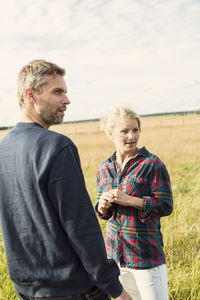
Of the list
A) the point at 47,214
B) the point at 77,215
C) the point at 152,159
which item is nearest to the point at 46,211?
the point at 47,214

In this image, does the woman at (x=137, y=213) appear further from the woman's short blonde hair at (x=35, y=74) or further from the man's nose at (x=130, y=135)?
the woman's short blonde hair at (x=35, y=74)

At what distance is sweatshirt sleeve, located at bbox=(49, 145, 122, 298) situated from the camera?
1.32 m

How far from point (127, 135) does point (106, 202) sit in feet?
1.92

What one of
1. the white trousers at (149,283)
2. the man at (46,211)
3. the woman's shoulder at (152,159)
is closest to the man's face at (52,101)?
the man at (46,211)

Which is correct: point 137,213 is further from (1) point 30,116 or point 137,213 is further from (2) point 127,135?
(1) point 30,116

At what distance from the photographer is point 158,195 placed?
84.7 inches

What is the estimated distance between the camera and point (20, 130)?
1448 millimetres

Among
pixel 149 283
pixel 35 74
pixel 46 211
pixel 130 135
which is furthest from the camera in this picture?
pixel 130 135

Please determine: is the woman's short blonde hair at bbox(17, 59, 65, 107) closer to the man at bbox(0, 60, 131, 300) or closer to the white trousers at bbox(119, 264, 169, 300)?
the man at bbox(0, 60, 131, 300)

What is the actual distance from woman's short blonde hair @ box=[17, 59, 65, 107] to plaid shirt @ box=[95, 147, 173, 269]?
1.04 meters

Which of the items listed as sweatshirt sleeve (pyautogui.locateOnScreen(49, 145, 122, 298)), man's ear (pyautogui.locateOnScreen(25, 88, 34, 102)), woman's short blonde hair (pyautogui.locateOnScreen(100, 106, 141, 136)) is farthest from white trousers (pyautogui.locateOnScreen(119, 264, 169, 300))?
man's ear (pyautogui.locateOnScreen(25, 88, 34, 102))

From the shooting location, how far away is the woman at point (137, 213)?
6.85ft

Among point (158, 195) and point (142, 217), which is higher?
point (158, 195)

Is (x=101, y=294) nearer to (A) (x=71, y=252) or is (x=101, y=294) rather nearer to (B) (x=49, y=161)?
(A) (x=71, y=252)
